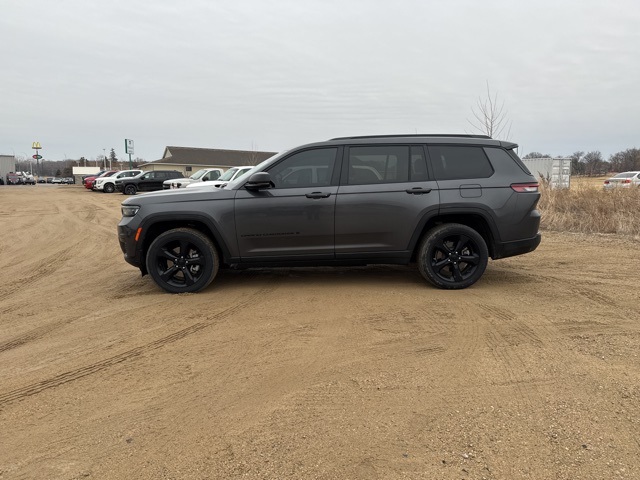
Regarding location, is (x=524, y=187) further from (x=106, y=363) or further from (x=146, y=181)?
(x=146, y=181)

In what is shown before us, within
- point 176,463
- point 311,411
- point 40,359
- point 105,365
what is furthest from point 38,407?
point 311,411

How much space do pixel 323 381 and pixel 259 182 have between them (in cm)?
281

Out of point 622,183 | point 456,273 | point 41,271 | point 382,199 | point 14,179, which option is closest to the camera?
point 382,199

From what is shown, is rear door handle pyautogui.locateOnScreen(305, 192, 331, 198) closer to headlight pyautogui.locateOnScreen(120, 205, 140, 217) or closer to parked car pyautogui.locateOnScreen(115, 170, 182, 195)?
headlight pyautogui.locateOnScreen(120, 205, 140, 217)

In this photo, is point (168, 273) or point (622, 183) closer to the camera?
point (168, 273)

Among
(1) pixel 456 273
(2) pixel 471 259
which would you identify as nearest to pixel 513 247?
(2) pixel 471 259

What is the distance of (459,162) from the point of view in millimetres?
5539

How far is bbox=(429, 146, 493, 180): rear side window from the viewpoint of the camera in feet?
18.0

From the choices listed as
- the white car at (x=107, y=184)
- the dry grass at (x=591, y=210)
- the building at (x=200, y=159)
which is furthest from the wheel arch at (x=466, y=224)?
the building at (x=200, y=159)

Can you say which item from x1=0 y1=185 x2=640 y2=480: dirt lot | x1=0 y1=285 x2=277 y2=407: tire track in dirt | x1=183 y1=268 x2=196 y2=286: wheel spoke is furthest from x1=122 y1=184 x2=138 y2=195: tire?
x1=0 y1=285 x2=277 y2=407: tire track in dirt

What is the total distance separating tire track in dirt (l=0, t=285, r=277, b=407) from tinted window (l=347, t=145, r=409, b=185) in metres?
2.20

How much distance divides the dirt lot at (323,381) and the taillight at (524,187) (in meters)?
1.22

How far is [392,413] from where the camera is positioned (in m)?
2.72

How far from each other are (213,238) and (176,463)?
11.3 ft
